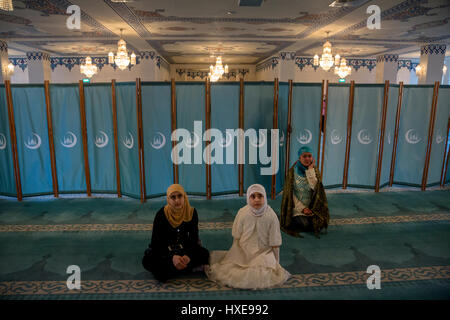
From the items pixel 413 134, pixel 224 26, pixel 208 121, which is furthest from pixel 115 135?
pixel 413 134

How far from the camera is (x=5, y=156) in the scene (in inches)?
178

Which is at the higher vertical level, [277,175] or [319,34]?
[319,34]

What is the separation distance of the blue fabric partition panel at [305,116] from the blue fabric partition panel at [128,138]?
2249mm

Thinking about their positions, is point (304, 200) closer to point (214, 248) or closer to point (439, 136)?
point (214, 248)

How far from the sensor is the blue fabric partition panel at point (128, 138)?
171 inches

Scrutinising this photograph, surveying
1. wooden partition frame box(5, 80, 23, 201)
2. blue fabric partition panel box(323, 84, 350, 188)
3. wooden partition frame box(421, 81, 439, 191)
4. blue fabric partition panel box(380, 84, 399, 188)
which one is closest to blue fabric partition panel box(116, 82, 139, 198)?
wooden partition frame box(5, 80, 23, 201)

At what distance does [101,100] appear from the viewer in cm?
443

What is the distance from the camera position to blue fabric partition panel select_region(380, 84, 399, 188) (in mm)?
4805

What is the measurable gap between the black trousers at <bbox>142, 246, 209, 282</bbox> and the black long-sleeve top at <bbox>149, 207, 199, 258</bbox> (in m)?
0.03

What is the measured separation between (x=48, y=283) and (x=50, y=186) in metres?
2.50

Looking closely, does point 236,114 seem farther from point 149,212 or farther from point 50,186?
point 50,186

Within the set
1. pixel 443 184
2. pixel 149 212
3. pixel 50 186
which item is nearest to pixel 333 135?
pixel 443 184

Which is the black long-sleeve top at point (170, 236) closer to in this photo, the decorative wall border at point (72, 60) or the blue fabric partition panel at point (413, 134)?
the blue fabric partition panel at point (413, 134)

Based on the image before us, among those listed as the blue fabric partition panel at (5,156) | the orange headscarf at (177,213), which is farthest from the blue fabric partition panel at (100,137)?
the orange headscarf at (177,213)
